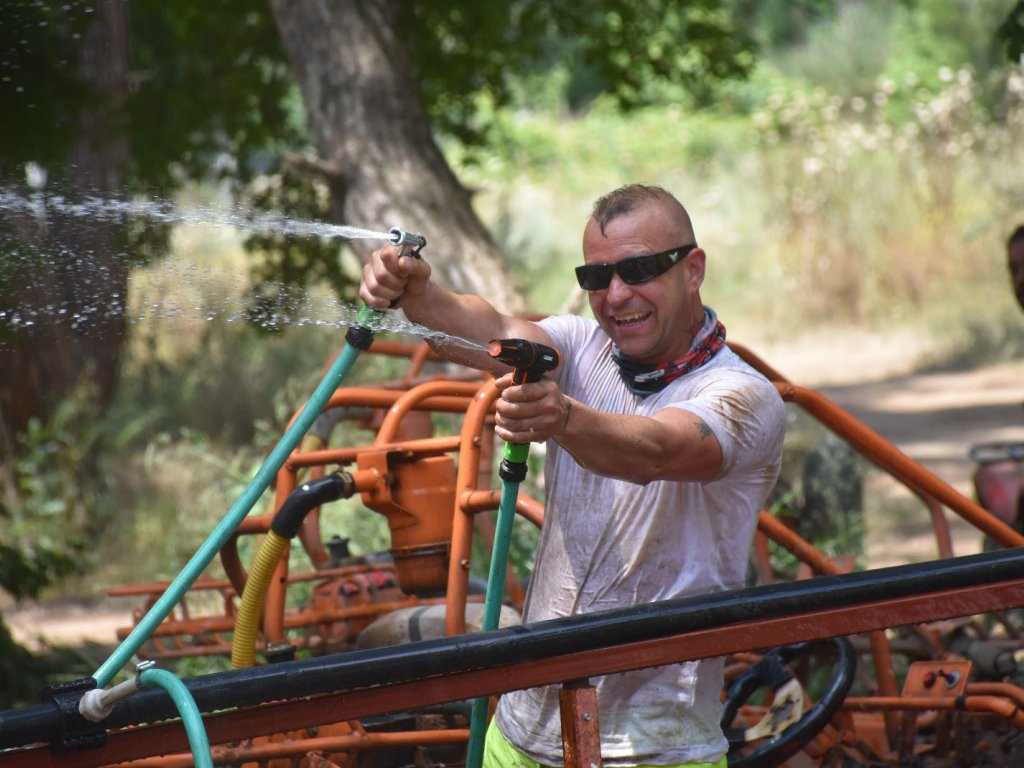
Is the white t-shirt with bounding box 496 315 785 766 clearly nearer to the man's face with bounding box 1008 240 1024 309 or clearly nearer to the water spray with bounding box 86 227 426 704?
the water spray with bounding box 86 227 426 704

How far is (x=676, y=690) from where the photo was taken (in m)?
2.47

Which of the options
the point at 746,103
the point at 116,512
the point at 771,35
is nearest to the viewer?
the point at 116,512

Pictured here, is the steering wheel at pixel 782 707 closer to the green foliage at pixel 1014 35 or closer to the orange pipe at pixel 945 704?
the orange pipe at pixel 945 704

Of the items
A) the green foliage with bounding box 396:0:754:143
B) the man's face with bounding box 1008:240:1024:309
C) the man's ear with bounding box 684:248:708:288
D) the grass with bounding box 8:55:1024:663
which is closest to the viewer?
the man's ear with bounding box 684:248:708:288

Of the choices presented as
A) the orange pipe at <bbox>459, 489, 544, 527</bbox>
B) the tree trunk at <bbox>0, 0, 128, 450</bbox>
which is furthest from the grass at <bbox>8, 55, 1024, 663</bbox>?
the orange pipe at <bbox>459, 489, 544, 527</bbox>

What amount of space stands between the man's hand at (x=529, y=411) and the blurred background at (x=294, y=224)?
0.50 metres

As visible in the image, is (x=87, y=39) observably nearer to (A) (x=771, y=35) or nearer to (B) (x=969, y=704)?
(B) (x=969, y=704)

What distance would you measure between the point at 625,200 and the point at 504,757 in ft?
3.55

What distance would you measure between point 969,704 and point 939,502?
0.60 metres

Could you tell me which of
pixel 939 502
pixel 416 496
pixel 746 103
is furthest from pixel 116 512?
pixel 746 103

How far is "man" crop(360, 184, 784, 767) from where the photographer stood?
8.04ft

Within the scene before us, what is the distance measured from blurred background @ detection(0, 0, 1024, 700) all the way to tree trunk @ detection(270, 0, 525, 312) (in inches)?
0.5

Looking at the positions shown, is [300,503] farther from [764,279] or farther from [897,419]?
[764,279]

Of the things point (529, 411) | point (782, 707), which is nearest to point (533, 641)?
point (529, 411)
